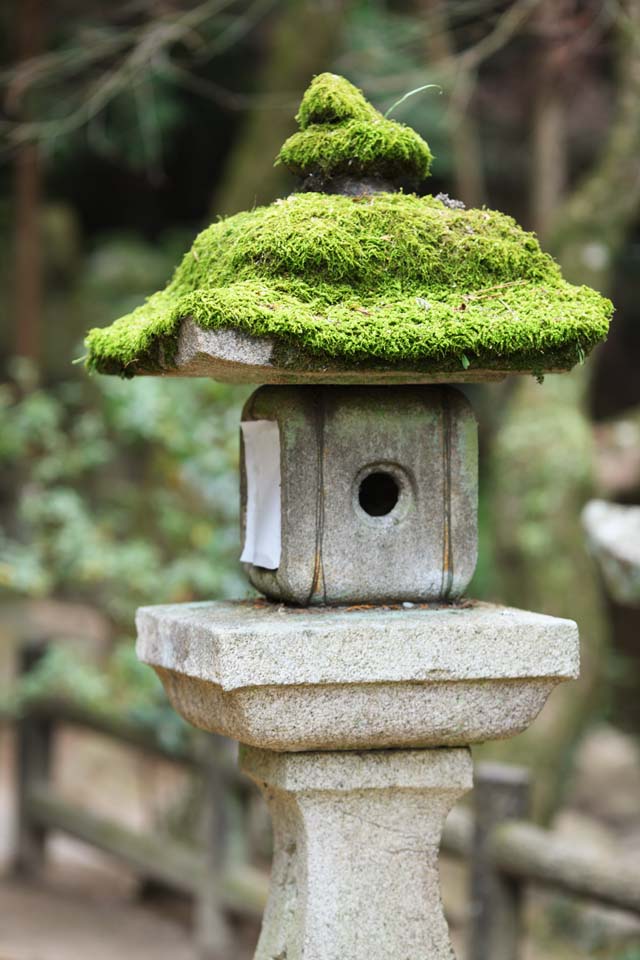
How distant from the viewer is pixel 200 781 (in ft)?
19.1

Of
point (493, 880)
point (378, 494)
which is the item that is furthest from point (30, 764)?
point (378, 494)

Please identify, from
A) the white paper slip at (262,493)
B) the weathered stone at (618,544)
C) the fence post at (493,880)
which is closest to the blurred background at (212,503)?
the weathered stone at (618,544)

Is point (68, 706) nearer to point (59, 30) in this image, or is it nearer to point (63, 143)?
point (63, 143)

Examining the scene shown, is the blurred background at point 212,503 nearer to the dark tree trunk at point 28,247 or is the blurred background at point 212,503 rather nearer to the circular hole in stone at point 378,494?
the dark tree trunk at point 28,247

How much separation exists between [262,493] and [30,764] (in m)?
4.73

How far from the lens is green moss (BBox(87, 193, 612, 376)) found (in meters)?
2.31

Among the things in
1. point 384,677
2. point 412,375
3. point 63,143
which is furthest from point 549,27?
point 63,143

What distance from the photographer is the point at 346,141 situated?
8.63 ft

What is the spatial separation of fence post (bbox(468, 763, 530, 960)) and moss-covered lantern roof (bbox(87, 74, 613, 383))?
7.69 ft

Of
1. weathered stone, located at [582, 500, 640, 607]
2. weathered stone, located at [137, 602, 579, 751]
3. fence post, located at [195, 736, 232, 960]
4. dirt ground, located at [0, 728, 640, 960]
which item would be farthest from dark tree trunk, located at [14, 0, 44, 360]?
weathered stone, located at [137, 602, 579, 751]

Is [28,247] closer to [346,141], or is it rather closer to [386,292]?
[346,141]

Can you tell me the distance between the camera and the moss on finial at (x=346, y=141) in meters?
2.63

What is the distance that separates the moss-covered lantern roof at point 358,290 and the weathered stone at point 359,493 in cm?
12

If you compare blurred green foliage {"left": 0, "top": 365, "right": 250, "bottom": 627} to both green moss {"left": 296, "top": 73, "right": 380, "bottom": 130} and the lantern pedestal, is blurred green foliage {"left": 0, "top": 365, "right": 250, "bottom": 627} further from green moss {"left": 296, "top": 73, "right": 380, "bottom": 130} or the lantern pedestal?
green moss {"left": 296, "top": 73, "right": 380, "bottom": 130}
